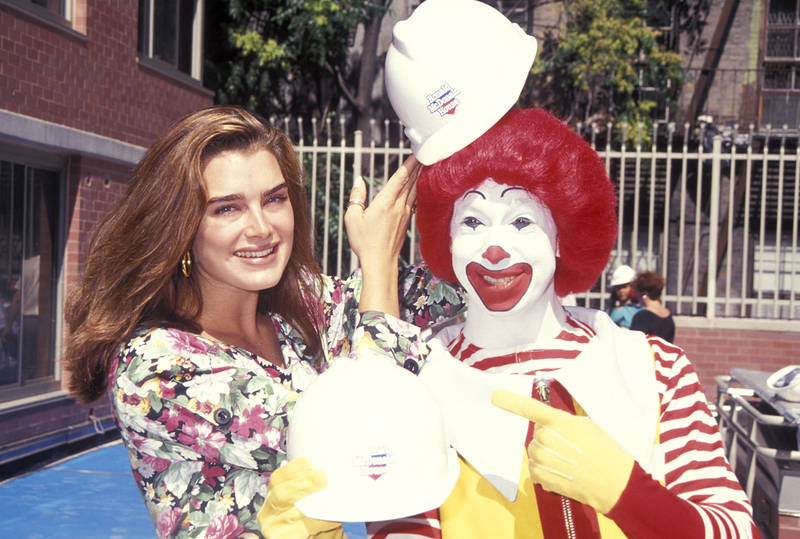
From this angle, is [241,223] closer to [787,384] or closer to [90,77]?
[787,384]

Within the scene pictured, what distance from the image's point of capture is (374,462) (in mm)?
1214

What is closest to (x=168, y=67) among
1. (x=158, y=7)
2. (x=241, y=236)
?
(x=158, y=7)

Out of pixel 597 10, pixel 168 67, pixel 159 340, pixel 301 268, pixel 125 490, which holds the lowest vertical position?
pixel 125 490

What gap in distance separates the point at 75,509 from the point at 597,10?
935cm

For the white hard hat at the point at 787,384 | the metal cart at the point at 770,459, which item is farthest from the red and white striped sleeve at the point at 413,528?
the white hard hat at the point at 787,384

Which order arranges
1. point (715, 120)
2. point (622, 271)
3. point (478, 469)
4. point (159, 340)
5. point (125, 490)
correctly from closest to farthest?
point (478, 469) < point (159, 340) < point (125, 490) < point (622, 271) < point (715, 120)

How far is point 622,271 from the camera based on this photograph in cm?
710

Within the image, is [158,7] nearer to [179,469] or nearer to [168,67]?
[168,67]

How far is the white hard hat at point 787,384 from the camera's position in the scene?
11.5 ft

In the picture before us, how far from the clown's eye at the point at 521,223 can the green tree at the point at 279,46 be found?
8.38 meters

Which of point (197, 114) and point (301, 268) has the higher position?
point (197, 114)

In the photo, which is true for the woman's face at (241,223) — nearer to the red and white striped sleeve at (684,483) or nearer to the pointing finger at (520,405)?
the pointing finger at (520,405)

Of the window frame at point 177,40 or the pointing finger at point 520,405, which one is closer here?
the pointing finger at point 520,405

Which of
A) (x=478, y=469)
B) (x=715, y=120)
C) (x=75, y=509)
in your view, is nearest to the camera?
(x=478, y=469)
